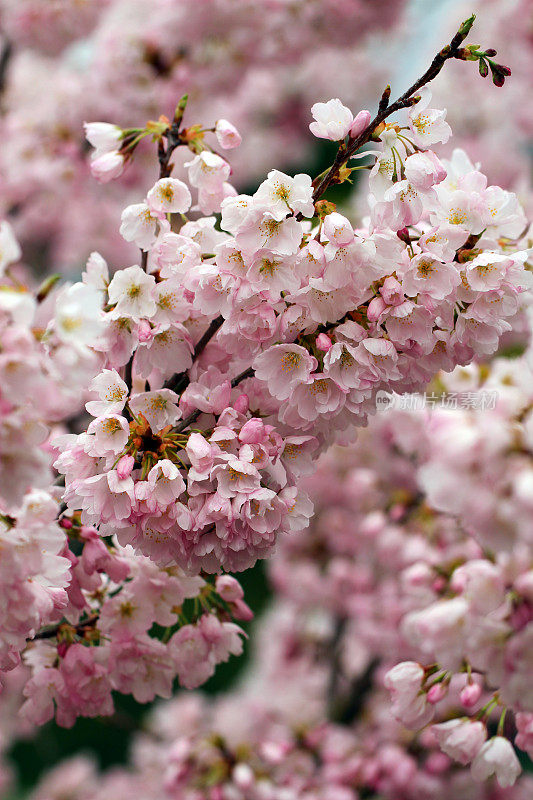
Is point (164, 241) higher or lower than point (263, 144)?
higher

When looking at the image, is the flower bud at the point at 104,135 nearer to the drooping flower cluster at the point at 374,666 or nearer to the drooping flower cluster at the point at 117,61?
the drooping flower cluster at the point at 374,666

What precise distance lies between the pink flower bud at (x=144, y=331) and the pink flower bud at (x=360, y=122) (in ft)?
0.81

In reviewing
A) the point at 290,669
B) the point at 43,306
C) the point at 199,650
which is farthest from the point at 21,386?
the point at 290,669

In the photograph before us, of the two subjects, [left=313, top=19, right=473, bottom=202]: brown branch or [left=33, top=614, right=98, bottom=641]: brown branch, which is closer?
[left=313, top=19, right=473, bottom=202]: brown branch

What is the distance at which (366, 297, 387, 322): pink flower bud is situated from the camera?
64 centimetres

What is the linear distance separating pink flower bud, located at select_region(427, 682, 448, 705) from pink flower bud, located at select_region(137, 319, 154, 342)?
0.50 meters

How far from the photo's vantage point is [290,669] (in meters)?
1.89

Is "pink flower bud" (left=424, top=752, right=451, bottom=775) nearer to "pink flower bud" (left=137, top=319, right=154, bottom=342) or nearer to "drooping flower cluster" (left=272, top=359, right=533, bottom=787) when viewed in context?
"drooping flower cluster" (left=272, top=359, right=533, bottom=787)

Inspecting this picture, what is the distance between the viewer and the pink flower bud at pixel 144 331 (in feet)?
2.20

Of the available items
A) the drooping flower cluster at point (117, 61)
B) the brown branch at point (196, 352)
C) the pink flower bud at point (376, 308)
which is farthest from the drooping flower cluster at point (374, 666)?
the drooping flower cluster at point (117, 61)

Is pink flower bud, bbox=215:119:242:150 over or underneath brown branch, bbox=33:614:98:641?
over

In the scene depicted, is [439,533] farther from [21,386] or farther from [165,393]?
[21,386]

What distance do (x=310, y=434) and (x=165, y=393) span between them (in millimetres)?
142

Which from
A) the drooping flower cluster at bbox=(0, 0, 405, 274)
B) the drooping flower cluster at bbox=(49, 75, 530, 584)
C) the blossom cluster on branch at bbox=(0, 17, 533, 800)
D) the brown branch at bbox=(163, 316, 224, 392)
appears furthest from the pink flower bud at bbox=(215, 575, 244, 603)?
the drooping flower cluster at bbox=(0, 0, 405, 274)
